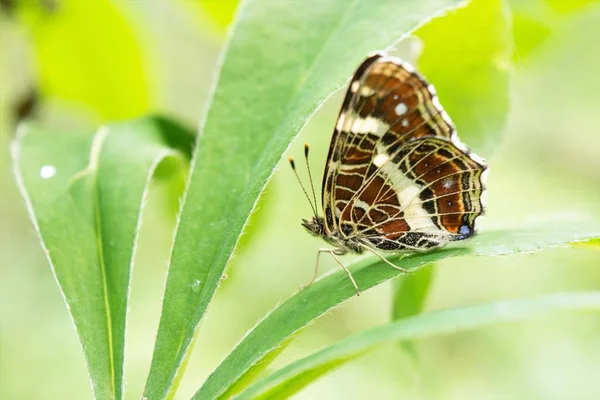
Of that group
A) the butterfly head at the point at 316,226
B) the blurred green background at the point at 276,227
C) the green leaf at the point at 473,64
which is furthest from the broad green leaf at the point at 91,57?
the green leaf at the point at 473,64

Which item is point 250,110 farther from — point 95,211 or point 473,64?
point 473,64

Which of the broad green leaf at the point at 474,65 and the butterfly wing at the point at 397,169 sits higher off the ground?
the broad green leaf at the point at 474,65

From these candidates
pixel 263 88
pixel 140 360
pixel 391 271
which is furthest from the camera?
pixel 140 360

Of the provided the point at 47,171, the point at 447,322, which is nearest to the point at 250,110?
the point at 47,171

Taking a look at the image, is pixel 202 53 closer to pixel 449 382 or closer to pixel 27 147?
pixel 449 382

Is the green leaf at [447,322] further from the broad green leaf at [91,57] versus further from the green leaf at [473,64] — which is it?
the broad green leaf at [91,57]

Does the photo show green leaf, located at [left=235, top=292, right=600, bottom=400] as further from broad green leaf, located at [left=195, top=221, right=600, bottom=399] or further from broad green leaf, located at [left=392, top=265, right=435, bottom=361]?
broad green leaf, located at [left=392, top=265, right=435, bottom=361]

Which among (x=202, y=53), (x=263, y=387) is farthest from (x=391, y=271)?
(x=202, y=53)
